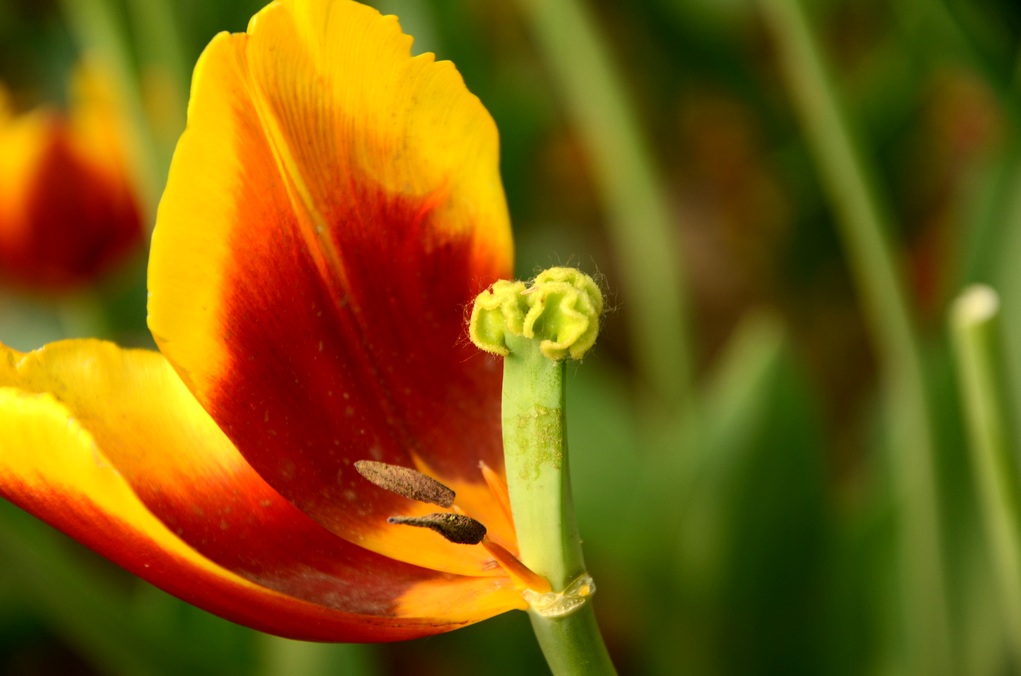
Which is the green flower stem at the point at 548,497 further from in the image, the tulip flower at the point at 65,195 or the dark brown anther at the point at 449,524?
the tulip flower at the point at 65,195

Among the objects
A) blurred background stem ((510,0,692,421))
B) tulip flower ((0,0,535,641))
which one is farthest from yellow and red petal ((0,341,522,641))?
blurred background stem ((510,0,692,421))

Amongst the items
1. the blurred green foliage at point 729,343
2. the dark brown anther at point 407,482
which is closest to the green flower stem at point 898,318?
the blurred green foliage at point 729,343

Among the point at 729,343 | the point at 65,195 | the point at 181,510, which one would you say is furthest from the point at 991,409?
the point at 729,343

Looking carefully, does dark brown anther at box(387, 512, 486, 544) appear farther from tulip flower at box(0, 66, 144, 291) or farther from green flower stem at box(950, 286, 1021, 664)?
tulip flower at box(0, 66, 144, 291)

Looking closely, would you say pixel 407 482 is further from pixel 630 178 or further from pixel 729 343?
pixel 729 343

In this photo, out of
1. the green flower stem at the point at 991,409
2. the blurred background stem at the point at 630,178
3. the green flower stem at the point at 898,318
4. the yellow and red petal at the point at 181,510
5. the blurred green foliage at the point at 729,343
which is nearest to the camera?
the yellow and red petal at the point at 181,510

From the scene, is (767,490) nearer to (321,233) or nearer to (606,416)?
(606,416)
